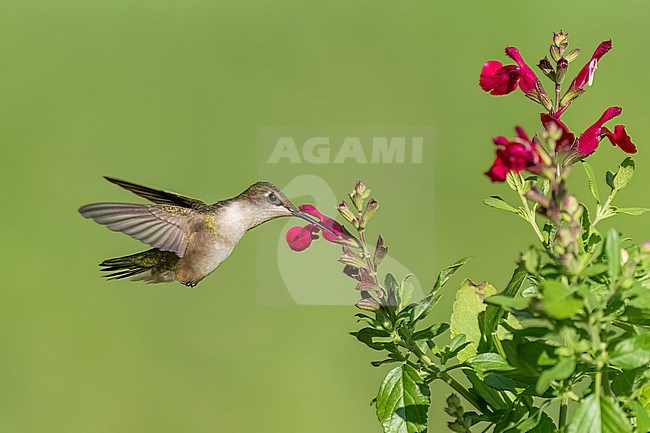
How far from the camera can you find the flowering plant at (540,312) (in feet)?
2.17

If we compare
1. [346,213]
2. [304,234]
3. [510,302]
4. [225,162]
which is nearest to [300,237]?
[304,234]

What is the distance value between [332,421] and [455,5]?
9.13ft

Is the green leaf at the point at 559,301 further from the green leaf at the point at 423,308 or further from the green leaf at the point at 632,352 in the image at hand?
the green leaf at the point at 423,308

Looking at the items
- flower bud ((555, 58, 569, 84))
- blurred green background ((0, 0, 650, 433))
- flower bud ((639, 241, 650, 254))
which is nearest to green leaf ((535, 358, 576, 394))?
flower bud ((639, 241, 650, 254))

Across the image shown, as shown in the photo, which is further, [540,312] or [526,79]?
[526,79]

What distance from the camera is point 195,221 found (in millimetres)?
1172

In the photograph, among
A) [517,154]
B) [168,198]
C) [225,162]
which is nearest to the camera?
[517,154]

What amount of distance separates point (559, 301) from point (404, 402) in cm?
29

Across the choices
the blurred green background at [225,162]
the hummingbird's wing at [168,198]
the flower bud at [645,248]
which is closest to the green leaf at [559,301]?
the flower bud at [645,248]

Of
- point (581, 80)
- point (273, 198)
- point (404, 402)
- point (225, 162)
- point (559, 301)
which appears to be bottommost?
point (404, 402)

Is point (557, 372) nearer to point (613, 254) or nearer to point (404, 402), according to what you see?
point (613, 254)

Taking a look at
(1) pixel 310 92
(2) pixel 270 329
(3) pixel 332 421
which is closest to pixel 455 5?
(1) pixel 310 92

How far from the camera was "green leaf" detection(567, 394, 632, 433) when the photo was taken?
66cm

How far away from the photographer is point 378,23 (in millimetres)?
5172
